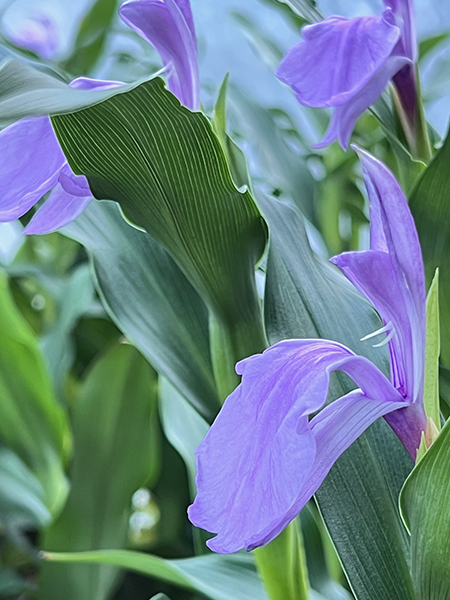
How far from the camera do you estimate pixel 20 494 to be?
61 cm

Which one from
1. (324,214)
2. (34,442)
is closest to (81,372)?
(34,442)

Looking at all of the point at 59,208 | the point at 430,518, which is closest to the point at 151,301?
the point at 59,208

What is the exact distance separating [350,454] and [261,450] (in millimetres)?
102

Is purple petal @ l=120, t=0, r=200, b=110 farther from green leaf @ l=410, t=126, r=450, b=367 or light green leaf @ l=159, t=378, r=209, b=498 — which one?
light green leaf @ l=159, t=378, r=209, b=498

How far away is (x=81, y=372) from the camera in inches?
32.9

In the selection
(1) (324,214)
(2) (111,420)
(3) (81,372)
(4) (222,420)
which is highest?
(4) (222,420)

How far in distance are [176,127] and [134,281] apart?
0.13 metres

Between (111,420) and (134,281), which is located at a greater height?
(134,281)

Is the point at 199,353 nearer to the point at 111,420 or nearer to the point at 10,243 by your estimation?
the point at 111,420

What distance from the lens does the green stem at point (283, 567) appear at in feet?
1.00

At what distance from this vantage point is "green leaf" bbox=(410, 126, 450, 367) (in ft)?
1.07

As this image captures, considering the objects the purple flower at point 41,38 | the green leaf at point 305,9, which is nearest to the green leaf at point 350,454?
the green leaf at point 305,9

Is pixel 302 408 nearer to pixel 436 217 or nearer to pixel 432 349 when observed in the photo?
pixel 432 349

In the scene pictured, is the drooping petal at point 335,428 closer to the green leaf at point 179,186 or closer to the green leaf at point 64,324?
the green leaf at point 179,186
